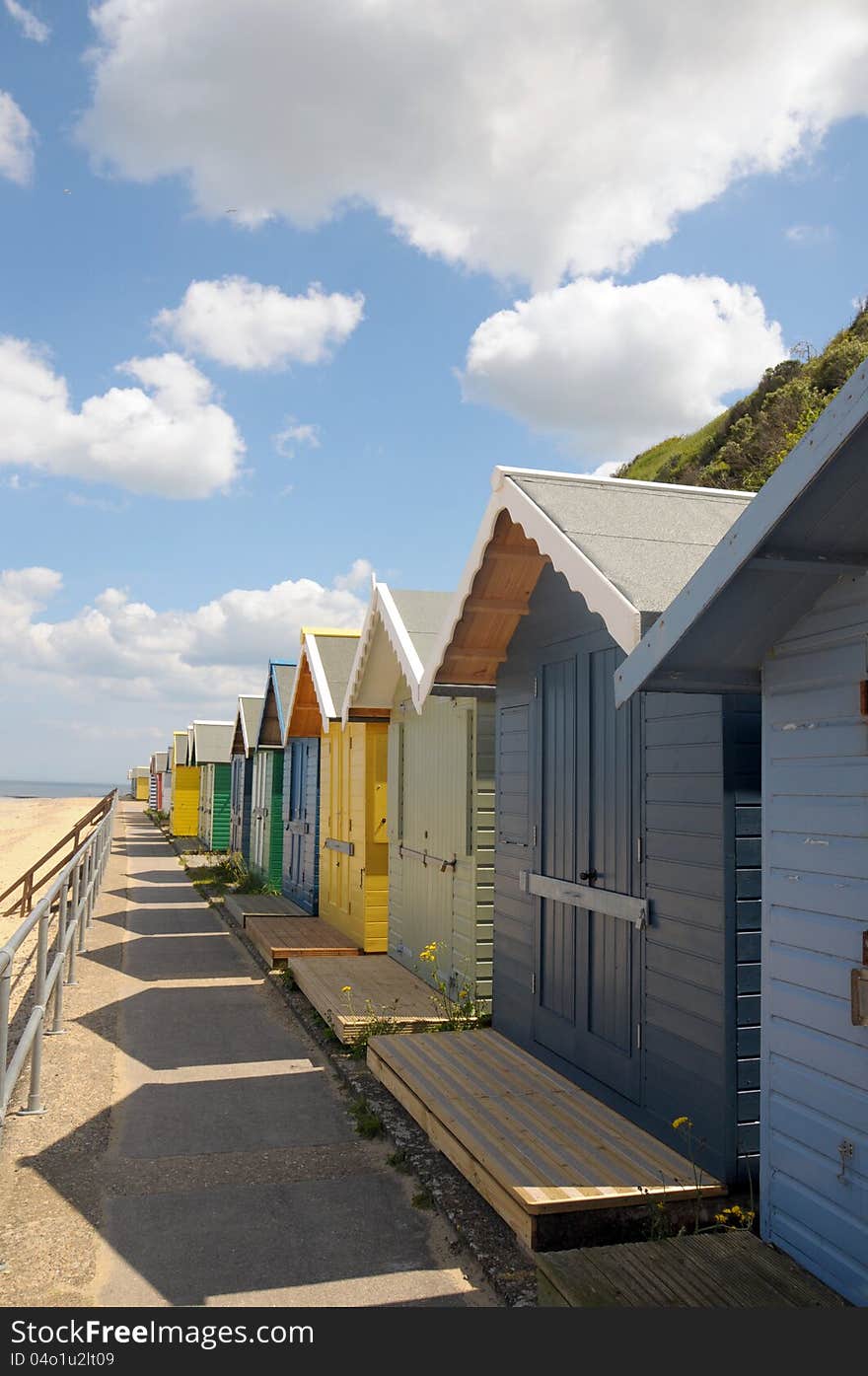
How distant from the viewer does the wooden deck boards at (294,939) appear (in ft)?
35.3

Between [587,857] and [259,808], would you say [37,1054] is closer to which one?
[587,857]

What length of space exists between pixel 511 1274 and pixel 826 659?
270cm

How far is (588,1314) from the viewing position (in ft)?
10.8

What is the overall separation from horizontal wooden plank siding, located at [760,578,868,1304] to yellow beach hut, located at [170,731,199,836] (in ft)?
108

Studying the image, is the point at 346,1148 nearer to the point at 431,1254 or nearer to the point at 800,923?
Answer: the point at 431,1254

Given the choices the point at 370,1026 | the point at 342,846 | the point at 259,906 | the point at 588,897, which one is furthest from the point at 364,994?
the point at 259,906

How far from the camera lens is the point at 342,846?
1209 cm

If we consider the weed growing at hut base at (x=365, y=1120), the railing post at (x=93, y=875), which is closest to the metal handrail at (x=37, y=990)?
the weed growing at hut base at (x=365, y=1120)

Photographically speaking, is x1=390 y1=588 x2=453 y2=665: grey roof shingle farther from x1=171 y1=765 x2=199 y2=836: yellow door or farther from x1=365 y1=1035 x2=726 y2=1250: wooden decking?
x1=171 y1=765 x2=199 y2=836: yellow door

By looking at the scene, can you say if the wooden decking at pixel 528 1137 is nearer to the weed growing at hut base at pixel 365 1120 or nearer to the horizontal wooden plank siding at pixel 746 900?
the weed growing at hut base at pixel 365 1120

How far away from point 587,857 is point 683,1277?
2.53m

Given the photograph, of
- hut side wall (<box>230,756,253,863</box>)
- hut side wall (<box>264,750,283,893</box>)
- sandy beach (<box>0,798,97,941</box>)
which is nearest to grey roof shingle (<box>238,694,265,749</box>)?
hut side wall (<box>230,756,253,863</box>)

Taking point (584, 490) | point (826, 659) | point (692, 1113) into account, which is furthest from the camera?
point (584, 490)

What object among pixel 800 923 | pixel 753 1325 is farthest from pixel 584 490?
pixel 753 1325
